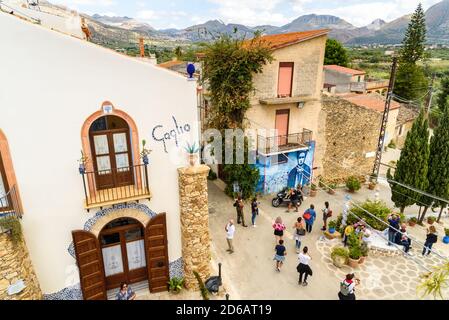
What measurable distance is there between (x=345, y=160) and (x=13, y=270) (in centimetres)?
2043

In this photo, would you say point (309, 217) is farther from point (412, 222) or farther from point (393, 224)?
point (412, 222)

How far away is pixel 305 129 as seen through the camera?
19.5m

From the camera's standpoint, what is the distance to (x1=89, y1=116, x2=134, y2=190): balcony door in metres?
8.45

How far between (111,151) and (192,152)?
7.73 ft

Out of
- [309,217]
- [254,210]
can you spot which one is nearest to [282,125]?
[254,210]

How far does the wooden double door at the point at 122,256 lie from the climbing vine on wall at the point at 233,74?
342 inches

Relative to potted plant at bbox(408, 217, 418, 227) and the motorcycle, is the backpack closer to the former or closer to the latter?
the motorcycle

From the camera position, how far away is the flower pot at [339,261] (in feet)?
40.3

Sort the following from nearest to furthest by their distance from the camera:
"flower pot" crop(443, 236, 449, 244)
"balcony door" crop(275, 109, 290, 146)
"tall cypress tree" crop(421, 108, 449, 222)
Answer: "flower pot" crop(443, 236, 449, 244)
"tall cypress tree" crop(421, 108, 449, 222)
"balcony door" crop(275, 109, 290, 146)

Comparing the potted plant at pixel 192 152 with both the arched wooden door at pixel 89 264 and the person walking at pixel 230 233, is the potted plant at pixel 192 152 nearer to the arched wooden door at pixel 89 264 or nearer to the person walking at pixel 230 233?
the arched wooden door at pixel 89 264

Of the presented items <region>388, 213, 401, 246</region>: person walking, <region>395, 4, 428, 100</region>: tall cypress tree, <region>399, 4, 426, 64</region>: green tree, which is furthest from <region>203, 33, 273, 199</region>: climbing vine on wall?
<region>399, 4, 426, 64</region>: green tree

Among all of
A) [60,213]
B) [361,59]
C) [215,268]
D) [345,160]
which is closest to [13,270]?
[60,213]

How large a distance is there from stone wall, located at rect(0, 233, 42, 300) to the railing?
607 millimetres
